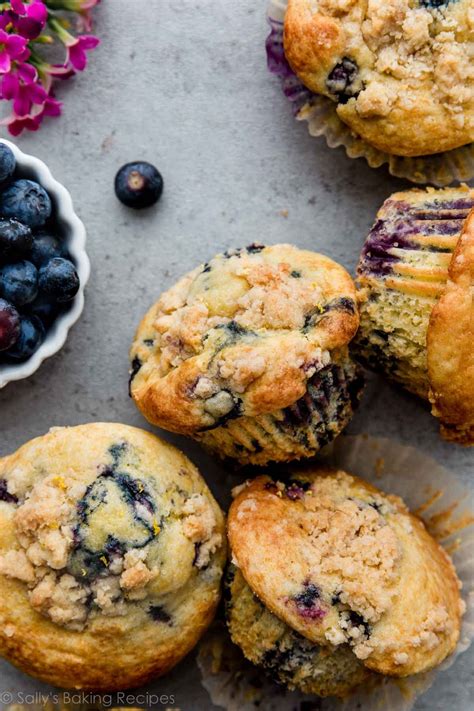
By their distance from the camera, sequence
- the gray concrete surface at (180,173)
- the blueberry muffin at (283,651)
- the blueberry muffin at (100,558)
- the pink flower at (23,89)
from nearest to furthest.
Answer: the blueberry muffin at (100,558), the blueberry muffin at (283,651), the pink flower at (23,89), the gray concrete surface at (180,173)

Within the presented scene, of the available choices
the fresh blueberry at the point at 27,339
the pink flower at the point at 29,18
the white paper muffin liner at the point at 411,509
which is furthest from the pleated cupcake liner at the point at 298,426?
the pink flower at the point at 29,18

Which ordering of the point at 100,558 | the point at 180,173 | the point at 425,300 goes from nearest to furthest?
the point at 100,558 → the point at 425,300 → the point at 180,173

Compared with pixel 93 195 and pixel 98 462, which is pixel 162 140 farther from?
pixel 98 462

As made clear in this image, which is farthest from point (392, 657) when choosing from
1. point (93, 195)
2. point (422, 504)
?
point (93, 195)

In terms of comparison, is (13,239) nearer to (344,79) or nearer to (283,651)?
(344,79)

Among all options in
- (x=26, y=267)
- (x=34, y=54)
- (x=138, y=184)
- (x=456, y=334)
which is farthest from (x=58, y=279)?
(x=456, y=334)

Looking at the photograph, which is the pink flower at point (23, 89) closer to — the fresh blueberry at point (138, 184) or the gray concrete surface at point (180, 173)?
the gray concrete surface at point (180, 173)

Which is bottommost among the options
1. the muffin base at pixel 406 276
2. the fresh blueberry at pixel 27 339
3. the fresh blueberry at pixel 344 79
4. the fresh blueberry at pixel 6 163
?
the fresh blueberry at pixel 27 339
